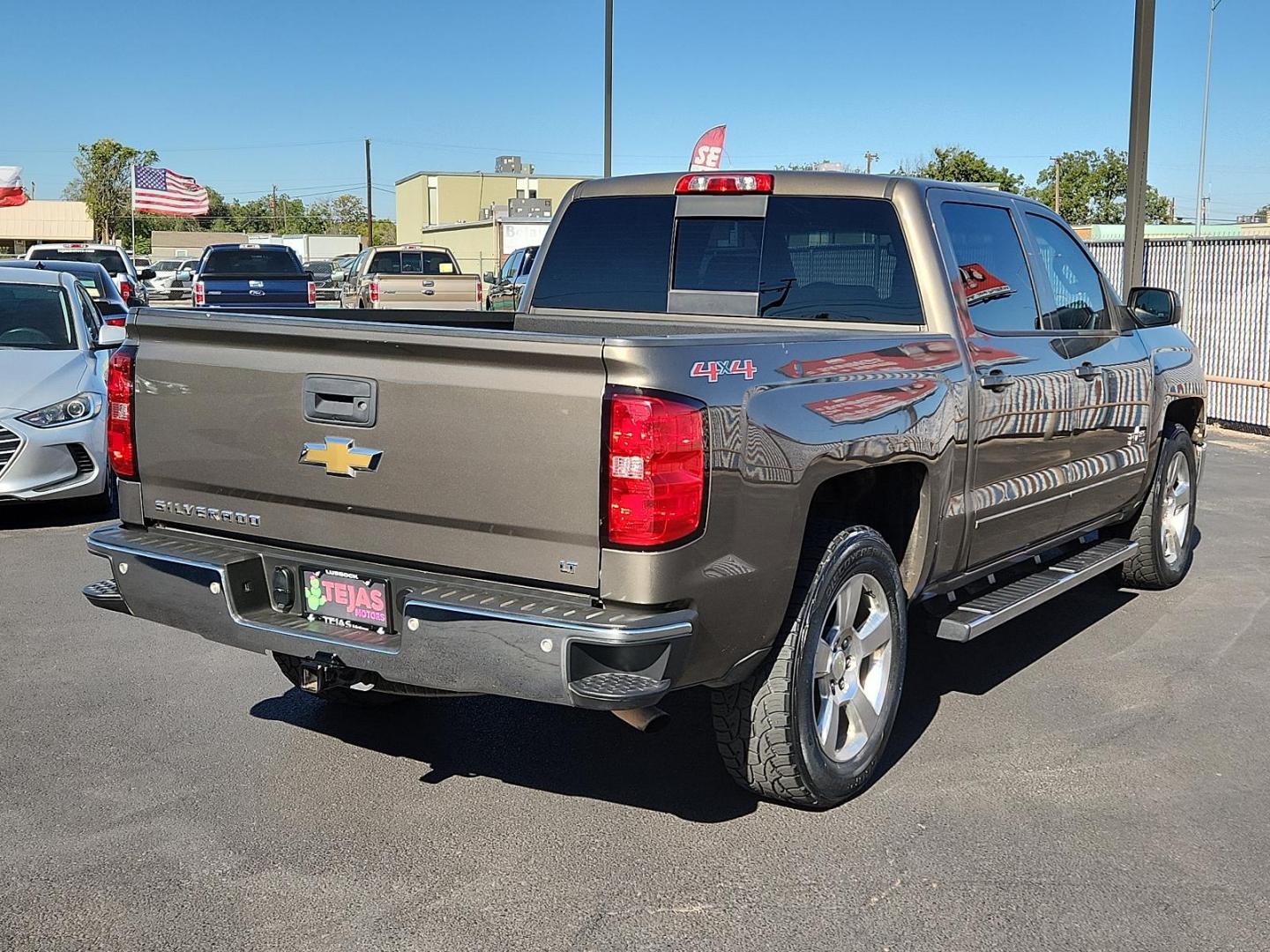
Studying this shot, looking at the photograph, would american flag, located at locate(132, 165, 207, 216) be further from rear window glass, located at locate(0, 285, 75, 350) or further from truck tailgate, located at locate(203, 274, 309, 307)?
rear window glass, located at locate(0, 285, 75, 350)

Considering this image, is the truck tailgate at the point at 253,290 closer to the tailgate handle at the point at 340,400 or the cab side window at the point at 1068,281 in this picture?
the cab side window at the point at 1068,281

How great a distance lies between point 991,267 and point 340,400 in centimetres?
282

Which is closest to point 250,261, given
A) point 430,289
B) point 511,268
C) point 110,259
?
point 110,259

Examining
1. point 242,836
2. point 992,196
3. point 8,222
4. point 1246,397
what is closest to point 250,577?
point 242,836

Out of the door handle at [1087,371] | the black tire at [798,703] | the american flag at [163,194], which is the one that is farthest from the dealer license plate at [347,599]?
the american flag at [163,194]

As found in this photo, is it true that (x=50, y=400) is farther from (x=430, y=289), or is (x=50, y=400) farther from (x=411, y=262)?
(x=411, y=262)

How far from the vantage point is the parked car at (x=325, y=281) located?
152ft

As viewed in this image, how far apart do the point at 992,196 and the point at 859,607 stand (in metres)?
2.05

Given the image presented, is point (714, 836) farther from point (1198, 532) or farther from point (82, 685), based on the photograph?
point (1198, 532)

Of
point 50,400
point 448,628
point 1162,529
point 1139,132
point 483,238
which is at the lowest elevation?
point 1162,529

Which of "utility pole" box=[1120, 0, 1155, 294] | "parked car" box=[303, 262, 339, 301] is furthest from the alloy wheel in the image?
"parked car" box=[303, 262, 339, 301]

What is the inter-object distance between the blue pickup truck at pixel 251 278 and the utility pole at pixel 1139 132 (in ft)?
47.8

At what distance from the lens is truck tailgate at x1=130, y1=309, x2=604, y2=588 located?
142 inches

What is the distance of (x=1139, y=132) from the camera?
14016mm
